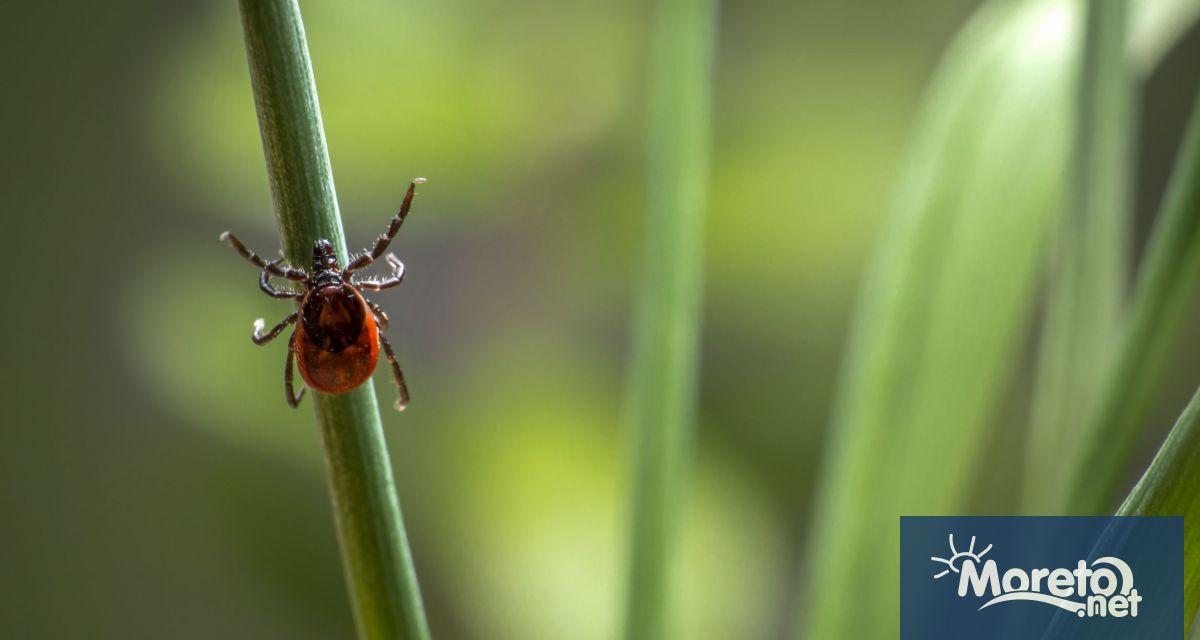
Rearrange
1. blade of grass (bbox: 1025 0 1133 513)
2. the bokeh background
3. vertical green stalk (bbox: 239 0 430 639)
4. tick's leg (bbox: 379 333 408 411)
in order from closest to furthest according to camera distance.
Result: vertical green stalk (bbox: 239 0 430 639) → blade of grass (bbox: 1025 0 1133 513) → tick's leg (bbox: 379 333 408 411) → the bokeh background

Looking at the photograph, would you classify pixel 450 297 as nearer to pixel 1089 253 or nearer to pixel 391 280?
pixel 391 280

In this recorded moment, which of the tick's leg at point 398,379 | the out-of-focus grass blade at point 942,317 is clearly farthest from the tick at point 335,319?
the out-of-focus grass blade at point 942,317

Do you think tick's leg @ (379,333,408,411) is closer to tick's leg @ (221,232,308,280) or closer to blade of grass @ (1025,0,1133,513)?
tick's leg @ (221,232,308,280)

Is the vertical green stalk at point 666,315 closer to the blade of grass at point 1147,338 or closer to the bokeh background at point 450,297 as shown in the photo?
the blade of grass at point 1147,338

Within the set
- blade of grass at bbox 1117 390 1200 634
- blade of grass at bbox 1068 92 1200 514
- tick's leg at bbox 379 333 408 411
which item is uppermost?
tick's leg at bbox 379 333 408 411

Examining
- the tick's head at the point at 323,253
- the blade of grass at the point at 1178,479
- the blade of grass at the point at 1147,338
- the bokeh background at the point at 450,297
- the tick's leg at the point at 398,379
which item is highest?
the bokeh background at the point at 450,297

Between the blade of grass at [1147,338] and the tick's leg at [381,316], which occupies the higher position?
the tick's leg at [381,316]

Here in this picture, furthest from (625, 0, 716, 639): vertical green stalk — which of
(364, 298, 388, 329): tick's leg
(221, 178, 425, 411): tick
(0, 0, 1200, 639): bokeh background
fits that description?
(0, 0, 1200, 639): bokeh background
